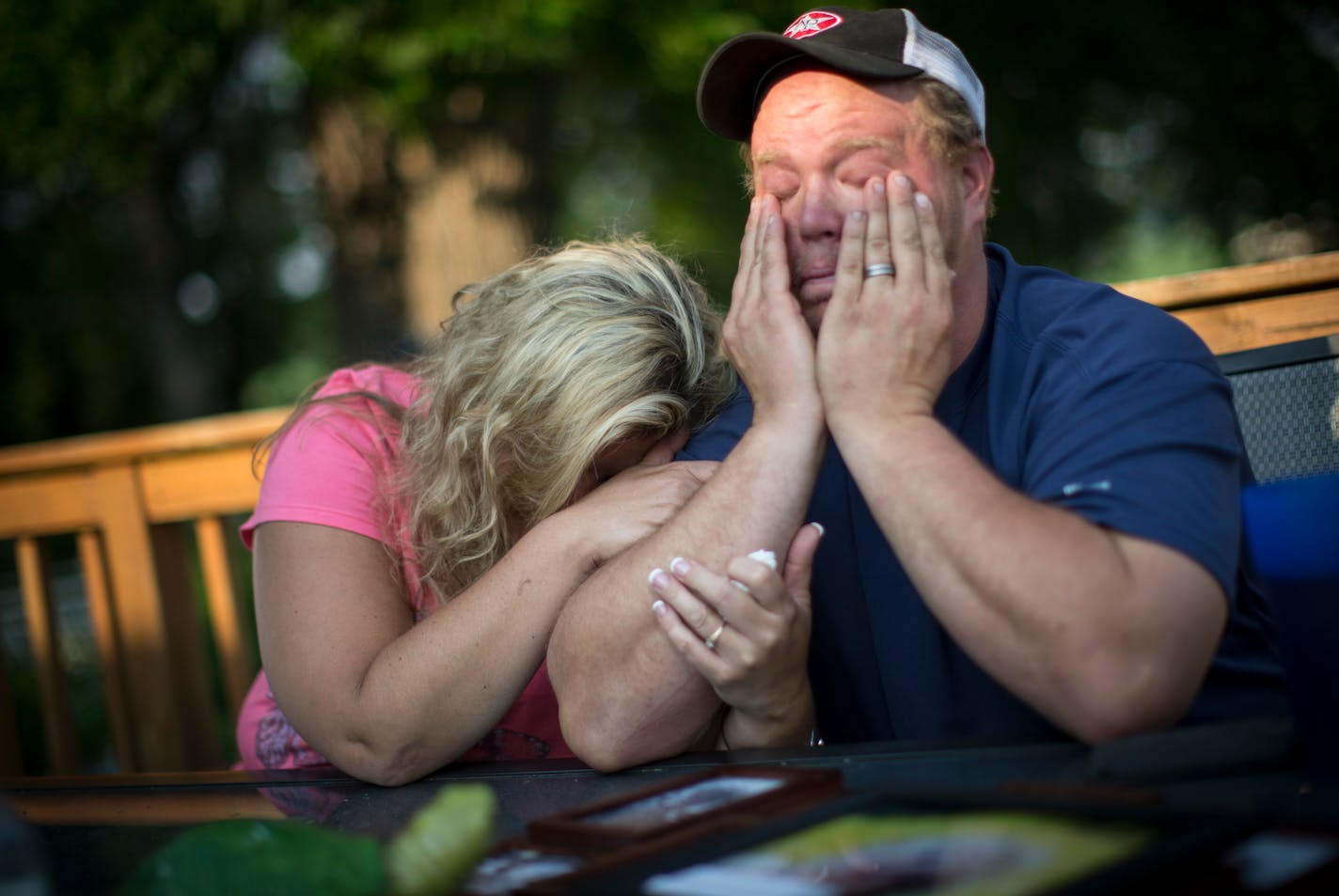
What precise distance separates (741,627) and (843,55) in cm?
84

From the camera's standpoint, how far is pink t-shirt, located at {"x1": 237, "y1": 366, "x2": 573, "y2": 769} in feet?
6.21

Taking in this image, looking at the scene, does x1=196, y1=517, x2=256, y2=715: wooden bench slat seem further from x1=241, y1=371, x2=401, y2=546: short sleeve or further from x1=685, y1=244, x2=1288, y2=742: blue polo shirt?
x1=685, y1=244, x2=1288, y2=742: blue polo shirt

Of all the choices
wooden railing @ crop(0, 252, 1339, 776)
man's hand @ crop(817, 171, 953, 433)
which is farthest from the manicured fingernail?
wooden railing @ crop(0, 252, 1339, 776)

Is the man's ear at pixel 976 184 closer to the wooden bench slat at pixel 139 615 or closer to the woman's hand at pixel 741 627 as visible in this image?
the woman's hand at pixel 741 627

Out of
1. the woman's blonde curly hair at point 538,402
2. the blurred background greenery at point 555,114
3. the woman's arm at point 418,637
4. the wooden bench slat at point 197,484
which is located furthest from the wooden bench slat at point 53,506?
the woman's arm at point 418,637

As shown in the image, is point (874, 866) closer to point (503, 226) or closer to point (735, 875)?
point (735, 875)

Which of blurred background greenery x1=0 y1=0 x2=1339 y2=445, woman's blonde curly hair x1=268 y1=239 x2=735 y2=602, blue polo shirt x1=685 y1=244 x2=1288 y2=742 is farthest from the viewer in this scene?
blurred background greenery x1=0 y1=0 x2=1339 y2=445

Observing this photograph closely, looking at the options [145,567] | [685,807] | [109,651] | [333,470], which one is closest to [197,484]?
[145,567]

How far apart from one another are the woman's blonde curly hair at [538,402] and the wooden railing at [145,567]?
A: 1220mm

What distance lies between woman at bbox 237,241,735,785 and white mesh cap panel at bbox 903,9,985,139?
538 millimetres

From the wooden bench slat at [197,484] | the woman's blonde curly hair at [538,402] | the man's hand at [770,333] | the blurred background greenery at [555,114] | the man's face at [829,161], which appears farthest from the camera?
the blurred background greenery at [555,114]

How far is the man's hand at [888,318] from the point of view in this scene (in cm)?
153

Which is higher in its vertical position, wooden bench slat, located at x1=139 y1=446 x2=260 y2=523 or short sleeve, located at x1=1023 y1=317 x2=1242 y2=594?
short sleeve, located at x1=1023 y1=317 x2=1242 y2=594

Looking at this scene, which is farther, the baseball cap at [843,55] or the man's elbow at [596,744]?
the baseball cap at [843,55]
